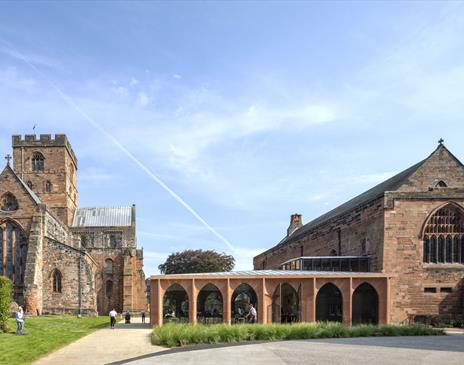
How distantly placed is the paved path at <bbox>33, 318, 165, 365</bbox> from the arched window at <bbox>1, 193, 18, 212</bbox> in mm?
24009

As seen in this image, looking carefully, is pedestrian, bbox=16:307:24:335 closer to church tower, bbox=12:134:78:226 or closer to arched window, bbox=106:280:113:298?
arched window, bbox=106:280:113:298

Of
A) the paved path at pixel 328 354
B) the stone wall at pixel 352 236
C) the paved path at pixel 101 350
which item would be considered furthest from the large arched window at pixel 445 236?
the paved path at pixel 101 350

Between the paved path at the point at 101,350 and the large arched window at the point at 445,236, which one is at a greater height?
the large arched window at the point at 445,236

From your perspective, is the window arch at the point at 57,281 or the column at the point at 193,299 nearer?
the column at the point at 193,299

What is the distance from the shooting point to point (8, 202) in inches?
1777

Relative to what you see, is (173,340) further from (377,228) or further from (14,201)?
(14,201)

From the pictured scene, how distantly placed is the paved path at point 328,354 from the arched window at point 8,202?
3186 cm

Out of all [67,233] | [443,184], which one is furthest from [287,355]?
[67,233]

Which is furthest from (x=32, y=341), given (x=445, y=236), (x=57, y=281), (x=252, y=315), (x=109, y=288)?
(x=109, y=288)

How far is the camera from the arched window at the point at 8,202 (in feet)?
147

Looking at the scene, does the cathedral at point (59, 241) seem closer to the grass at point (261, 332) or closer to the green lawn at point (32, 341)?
the green lawn at point (32, 341)

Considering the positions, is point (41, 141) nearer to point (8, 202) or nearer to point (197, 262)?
point (8, 202)

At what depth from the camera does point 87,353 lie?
18953mm

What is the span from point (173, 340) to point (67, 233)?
1608 inches
